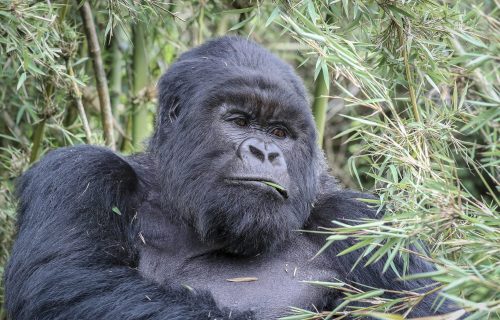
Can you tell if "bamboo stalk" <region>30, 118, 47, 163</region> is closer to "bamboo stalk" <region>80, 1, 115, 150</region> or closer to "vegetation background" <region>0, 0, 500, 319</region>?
"vegetation background" <region>0, 0, 500, 319</region>

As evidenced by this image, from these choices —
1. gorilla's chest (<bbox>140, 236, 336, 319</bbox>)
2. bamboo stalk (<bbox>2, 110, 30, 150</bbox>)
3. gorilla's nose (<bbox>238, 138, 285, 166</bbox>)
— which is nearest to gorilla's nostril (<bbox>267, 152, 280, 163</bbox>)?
gorilla's nose (<bbox>238, 138, 285, 166</bbox>)

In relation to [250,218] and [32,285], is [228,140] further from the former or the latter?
[32,285]

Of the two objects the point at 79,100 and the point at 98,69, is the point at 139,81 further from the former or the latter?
the point at 79,100

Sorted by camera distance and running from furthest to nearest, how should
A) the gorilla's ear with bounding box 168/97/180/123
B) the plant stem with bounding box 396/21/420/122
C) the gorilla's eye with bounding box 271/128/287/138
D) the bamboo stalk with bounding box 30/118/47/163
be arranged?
the bamboo stalk with bounding box 30/118/47/163 → the gorilla's ear with bounding box 168/97/180/123 → the gorilla's eye with bounding box 271/128/287/138 → the plant stem with bounding box 396/21/420/122

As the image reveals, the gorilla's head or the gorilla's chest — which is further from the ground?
the gorilla's head

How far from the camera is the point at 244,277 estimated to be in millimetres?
4301

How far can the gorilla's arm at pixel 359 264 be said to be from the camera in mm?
4277

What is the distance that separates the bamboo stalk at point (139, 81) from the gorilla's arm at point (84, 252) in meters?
1.75

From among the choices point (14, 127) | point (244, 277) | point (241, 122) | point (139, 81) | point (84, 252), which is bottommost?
point (244, 277)

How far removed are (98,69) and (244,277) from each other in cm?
223

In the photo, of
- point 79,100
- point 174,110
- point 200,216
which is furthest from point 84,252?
point 79,100

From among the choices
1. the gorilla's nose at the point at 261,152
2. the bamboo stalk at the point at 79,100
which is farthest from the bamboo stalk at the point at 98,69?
the gorilla's nose at the point at 261,152

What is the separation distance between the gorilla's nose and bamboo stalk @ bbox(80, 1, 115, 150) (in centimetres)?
179

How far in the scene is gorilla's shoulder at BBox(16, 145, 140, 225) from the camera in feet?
13.8
